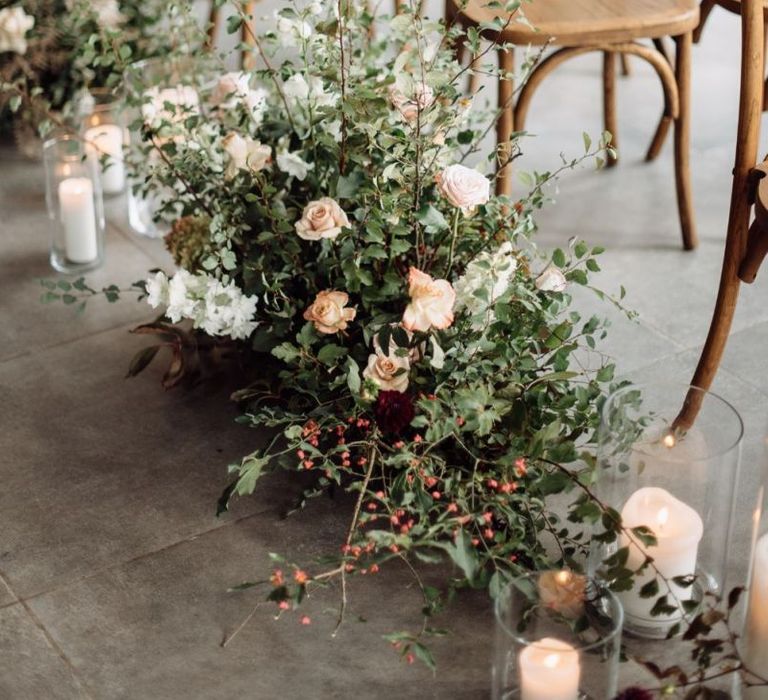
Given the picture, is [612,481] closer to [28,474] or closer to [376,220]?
[376,220]

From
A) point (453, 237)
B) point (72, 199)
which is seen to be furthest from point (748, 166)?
point (72, 199)

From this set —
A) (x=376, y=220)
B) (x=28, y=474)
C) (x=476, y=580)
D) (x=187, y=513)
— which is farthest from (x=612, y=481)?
(x=28, y=474)

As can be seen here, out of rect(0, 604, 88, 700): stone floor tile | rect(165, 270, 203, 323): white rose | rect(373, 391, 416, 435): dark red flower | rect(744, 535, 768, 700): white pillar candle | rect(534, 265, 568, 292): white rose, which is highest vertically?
rect(534, 265, 568, 292): white rose

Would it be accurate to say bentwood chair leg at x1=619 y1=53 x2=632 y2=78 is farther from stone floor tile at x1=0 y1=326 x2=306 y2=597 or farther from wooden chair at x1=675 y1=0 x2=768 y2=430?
stone floor tile at x1=0 y1=326 x2=306 y2=597

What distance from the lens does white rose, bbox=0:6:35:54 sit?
2.90 meters

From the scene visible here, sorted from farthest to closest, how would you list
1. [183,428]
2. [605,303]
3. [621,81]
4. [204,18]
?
[204,18], [621,81], [605,303], [183,428]

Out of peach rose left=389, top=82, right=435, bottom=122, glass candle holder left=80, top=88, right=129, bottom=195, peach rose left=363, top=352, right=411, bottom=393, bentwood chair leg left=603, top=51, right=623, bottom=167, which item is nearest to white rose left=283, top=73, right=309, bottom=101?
peach rose left=389, top=82, right=435, bottom=122

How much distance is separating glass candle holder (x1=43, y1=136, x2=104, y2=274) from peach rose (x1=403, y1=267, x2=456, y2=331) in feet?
3.59

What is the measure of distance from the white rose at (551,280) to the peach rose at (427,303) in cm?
20

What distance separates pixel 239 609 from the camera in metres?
1.86

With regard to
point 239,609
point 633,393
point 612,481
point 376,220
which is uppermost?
point 376,220

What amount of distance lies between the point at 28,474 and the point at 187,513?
0.99 feet

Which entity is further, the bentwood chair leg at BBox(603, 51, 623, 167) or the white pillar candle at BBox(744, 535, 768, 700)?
the bentwood chair leg at BBox(603, 51, 623, 167)

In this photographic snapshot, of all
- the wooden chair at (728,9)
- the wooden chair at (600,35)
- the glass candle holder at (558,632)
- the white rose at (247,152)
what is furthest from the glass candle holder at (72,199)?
the glass candle holder at (558,632)
